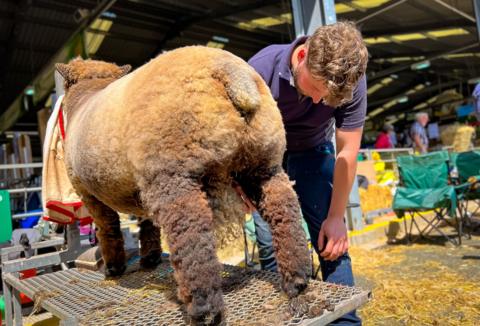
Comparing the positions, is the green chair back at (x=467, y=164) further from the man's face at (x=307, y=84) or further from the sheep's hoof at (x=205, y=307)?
the sheep's hoof at (x=205, y=307)

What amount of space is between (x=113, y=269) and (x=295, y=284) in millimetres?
1286

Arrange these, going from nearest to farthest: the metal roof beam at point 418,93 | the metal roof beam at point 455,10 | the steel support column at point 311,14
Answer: the steel support column at point 311,14, the metal roof beam at point 455,10, the metal roof beam at point 418,93

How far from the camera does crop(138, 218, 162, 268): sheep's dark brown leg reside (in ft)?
8.08

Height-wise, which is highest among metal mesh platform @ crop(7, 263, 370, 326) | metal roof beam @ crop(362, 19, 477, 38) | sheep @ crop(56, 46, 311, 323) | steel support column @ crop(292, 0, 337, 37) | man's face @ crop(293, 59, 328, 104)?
metal roof beam @ crop(362, 19, 477, 38)

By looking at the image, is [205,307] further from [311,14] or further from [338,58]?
[311,14]

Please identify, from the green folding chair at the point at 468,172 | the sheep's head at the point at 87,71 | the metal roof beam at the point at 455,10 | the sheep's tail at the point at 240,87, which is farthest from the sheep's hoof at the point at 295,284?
the metal roof beam at the point at 455,10

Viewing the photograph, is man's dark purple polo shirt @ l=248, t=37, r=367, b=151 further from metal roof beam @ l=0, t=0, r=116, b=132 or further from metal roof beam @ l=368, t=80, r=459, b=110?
metal roof beam @ l=368, t=80, r=459, b=110

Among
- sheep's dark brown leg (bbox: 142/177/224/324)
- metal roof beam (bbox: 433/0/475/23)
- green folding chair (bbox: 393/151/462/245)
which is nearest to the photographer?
sheep's dark brown leg (bbox: 142/177/224/324)

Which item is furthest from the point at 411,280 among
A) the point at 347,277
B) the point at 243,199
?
the point at 243,199

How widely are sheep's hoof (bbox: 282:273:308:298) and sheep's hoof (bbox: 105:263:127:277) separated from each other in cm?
122

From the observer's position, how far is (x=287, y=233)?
1.57 metres

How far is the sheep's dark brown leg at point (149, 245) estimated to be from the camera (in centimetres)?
246

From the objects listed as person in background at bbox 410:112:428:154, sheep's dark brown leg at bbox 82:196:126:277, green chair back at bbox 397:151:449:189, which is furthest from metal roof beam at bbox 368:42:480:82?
sheep's dark brown leg at bbox 82:196:126:277

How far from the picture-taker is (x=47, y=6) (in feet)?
29.6
